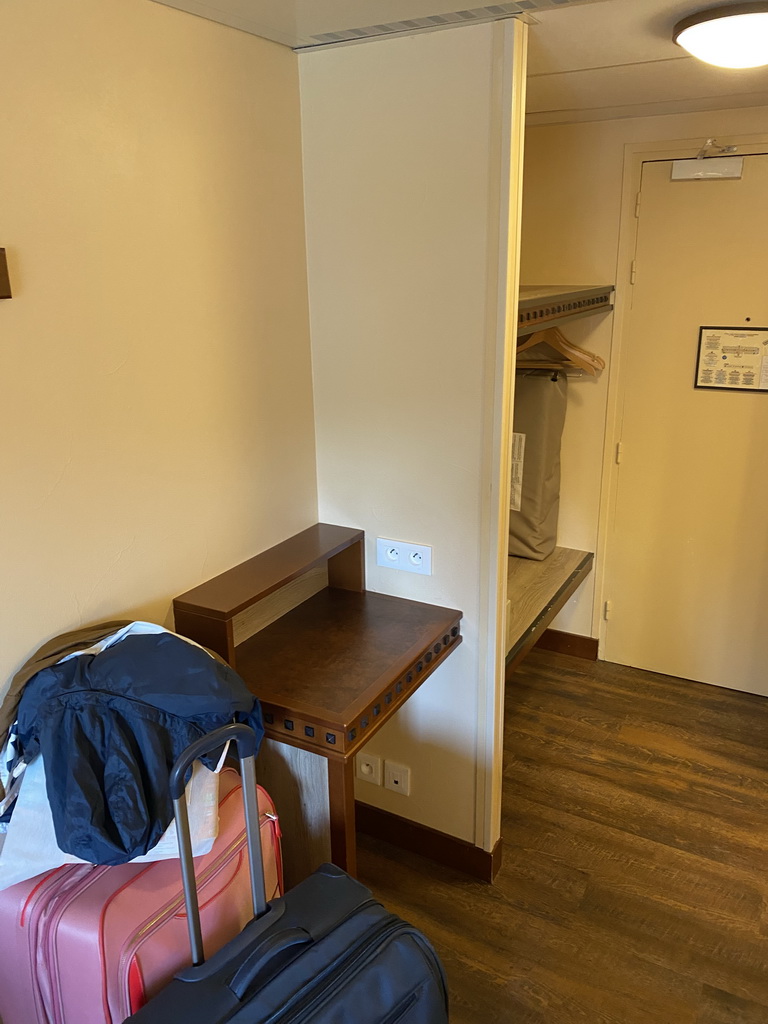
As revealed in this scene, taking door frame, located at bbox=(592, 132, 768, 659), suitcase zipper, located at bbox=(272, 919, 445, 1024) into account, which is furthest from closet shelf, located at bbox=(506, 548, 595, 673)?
suitcase zipper, located at bbox=(272, 919, 445, 1024)

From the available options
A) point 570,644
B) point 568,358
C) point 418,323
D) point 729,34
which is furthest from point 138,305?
point 570,644

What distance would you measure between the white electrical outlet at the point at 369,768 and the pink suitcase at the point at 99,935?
952mm

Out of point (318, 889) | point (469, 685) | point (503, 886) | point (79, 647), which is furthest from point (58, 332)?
point (503, 886)

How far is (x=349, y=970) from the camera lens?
1251 millimetres

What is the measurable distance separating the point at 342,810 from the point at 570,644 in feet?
6.51

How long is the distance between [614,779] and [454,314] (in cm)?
169

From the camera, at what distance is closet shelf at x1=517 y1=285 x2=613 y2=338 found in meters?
2.04

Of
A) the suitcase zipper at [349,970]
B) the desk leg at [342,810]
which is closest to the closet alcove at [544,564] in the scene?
the desk leg at [342,810]

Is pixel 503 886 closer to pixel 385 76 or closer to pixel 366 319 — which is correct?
pixel 366 319

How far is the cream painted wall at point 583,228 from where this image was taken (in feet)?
9.25

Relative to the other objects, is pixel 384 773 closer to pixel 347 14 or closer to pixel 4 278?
pixel 4 278

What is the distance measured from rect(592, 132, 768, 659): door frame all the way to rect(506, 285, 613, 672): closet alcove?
7 centimetres

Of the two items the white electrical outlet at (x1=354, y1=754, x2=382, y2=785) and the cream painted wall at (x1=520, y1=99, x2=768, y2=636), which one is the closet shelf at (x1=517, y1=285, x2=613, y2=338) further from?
the white electrical outlet at (x1=354, y1=754, x2=382, y2=785)

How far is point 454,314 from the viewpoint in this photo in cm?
190
